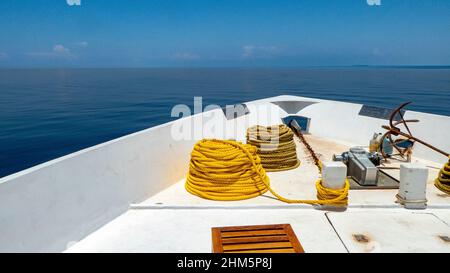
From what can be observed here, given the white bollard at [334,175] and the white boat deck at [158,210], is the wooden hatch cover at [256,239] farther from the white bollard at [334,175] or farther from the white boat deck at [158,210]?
the white bollard at [334,175]

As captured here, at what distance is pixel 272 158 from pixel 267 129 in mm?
371

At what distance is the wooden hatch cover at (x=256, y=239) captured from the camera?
7.17 feet

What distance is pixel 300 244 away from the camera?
233 centimetres

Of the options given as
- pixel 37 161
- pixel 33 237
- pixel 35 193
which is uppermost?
pixel 35 193

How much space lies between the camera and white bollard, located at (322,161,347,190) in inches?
112

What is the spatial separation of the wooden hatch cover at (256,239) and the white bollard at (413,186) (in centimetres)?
119

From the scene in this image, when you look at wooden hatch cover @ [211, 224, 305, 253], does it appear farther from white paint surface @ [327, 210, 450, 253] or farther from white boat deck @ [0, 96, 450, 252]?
white paint surface @ [327, 210, 450, 253]

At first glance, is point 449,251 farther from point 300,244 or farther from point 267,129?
point 267,129

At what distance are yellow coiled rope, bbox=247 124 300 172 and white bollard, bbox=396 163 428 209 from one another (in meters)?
1.42
